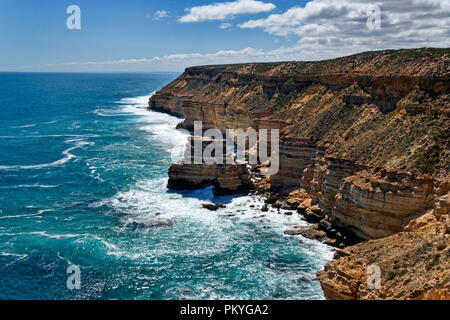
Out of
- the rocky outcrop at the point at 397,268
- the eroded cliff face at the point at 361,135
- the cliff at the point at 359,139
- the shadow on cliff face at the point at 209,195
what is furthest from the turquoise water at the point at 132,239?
the rocky outcrop at the point at 397,268

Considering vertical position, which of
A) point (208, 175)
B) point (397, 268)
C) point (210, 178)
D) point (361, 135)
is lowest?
point (210, 178)

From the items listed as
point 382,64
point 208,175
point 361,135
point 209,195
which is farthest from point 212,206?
point 382,64

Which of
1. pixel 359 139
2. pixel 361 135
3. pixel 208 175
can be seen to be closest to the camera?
pixel 359 139

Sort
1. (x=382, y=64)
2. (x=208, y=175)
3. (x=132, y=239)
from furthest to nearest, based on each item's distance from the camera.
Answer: (x=382, y=64) → (x=208, y=175) → (x=132, y=239)

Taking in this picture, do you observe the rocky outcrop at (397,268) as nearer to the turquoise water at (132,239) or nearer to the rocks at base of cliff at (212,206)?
the turquoise water at (132,239)

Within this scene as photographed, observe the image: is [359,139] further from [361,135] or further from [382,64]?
[382,64]

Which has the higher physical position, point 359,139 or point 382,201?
point 359,139
